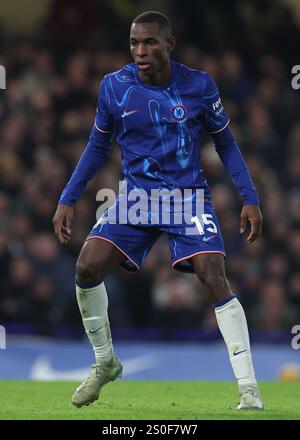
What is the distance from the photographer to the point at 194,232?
6.55 metres

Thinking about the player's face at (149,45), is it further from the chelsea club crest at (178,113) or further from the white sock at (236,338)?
the white sock at (236,338)

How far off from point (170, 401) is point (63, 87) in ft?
23.4

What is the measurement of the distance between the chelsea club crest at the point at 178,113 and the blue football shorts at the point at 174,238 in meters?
0.50

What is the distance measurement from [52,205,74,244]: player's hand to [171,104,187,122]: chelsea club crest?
80 cm

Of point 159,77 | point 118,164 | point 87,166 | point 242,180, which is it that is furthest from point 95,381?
point 118,164

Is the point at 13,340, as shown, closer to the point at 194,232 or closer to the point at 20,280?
the point at 20,280

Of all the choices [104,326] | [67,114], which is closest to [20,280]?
[67,114]

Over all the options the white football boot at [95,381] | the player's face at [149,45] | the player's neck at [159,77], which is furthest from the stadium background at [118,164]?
the player's face at [149,45]

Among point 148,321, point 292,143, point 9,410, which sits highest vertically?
point 292,143

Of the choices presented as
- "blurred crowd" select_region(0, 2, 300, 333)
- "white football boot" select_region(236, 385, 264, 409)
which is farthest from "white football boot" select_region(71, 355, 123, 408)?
"blurred crowd" select_region(0, 2, 300, 333)

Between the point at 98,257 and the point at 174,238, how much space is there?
44cm

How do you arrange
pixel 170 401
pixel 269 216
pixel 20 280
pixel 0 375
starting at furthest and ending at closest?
pixel 269 216
pixel 20 280
pixel 0 375
pixel 170 401
